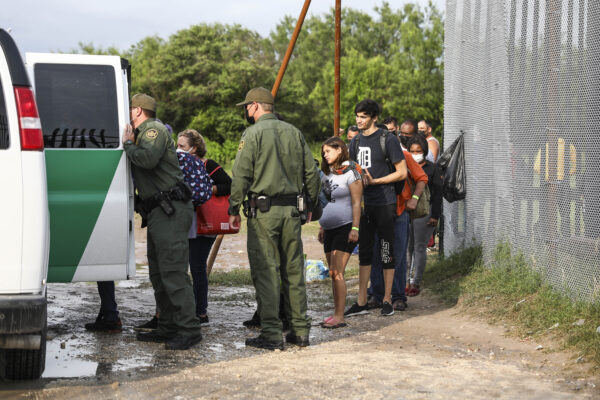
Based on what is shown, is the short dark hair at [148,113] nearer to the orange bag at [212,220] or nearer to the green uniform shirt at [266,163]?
the green uniform shirt at [266,163]

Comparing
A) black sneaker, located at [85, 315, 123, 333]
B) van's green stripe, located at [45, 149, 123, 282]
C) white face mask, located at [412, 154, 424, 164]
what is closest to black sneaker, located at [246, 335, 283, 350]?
black sneaker, located at [85, 315, 123, 333]

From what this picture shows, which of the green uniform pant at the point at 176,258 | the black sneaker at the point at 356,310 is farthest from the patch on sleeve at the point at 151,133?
the black sneaker at the point at 356,310

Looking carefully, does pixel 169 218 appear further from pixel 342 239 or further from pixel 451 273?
pixel 451 273

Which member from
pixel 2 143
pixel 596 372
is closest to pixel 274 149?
pixel 2 143

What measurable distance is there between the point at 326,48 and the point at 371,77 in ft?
74.3

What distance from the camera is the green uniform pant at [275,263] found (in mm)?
6293

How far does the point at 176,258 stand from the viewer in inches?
246

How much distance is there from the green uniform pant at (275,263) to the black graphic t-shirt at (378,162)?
5.02 ft

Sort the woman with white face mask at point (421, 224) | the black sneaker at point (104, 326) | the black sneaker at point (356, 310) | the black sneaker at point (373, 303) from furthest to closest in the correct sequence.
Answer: the woman with white face mask at point (421, 224) < the black sneaker at point (373, 303) < the black sneaker at point (356, 310) < the black sneaker at point (104, 326)

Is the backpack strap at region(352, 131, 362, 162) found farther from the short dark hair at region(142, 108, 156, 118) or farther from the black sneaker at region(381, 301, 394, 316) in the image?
the short dark hair at region(142, 108, 156, 118)

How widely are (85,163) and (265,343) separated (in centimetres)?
192

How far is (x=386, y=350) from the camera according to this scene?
625 centimetres

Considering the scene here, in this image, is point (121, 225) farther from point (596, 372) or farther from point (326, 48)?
point (326, 48)

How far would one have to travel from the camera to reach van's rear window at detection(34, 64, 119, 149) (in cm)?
576
